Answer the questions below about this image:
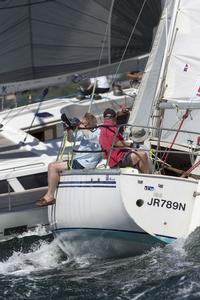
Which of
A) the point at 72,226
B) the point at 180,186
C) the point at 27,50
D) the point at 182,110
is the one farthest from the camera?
the point at 27,50

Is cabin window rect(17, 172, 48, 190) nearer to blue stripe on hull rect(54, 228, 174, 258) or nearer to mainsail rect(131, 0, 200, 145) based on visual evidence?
blue stripe on hull rect(54, 228, 174, 258)

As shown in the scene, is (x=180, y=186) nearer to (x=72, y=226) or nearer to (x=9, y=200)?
(x=72, y=226)

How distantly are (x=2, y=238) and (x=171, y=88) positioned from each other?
114 inches

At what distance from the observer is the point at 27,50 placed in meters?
11.5

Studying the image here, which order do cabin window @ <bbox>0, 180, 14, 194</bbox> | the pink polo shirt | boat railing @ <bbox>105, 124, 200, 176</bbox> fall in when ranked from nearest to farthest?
the pink polo shirt → boat railing @ <bbox>105, 124, 200, 176</bbox> → cabin window @ <bbox>0, 180, 14, 194</bbox>

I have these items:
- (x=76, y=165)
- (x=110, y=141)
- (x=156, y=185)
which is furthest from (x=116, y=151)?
(x=156, y=185)

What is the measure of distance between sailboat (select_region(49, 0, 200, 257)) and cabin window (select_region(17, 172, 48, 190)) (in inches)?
50.1

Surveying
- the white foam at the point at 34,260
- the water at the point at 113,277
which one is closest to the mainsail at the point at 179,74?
the water at the point at 113,277

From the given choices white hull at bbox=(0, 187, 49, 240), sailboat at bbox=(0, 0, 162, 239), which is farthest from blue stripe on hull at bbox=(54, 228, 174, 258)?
sailboat at bbox=(0, 0, 162, 239)

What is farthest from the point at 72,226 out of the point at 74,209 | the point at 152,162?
the point at 152,162

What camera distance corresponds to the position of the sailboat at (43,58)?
1081 cm

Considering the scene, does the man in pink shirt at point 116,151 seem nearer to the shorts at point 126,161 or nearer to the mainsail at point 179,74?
the shorts at point 126,161

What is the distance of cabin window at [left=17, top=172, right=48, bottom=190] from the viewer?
→ 1088 centimetres

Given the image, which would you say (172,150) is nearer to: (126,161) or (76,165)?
(126,161)
